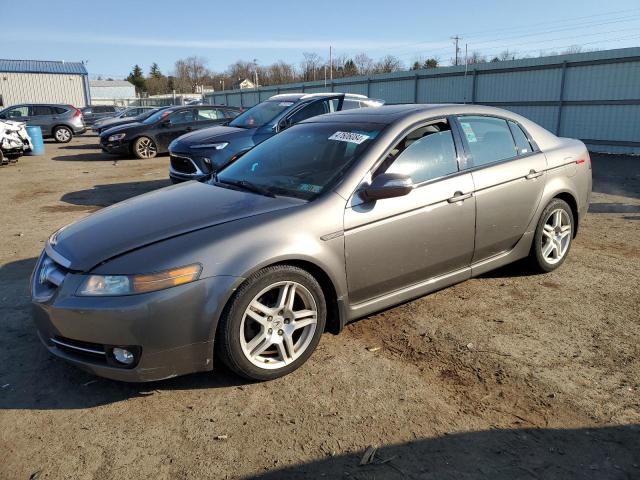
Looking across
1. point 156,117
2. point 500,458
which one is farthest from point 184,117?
point 500,458

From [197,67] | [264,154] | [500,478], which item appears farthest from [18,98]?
[197,67]

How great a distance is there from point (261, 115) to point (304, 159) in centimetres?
576

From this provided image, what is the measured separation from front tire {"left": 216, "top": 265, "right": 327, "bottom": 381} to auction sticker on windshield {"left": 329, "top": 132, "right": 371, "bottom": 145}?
3.86 ft

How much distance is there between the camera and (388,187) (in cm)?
333

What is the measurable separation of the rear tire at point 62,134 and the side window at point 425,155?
2269 cm

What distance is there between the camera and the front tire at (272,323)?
293 cm

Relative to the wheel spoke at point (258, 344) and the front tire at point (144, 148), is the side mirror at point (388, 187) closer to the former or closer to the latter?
the wheel spoke at point (258, 344)

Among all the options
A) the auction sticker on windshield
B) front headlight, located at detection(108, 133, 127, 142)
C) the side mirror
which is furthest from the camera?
front headlight, located at detection(108, 133, 127, 142)

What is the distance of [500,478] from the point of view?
2.31m

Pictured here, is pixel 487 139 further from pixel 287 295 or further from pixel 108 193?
pixel 108 193

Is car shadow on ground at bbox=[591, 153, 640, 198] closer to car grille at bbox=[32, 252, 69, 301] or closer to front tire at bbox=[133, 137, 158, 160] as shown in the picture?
car grille at bbox=[32, 252, 69, 301]

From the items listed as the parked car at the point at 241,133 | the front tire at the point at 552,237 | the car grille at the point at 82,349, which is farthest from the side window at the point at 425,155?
the parked car at the point at 241,133

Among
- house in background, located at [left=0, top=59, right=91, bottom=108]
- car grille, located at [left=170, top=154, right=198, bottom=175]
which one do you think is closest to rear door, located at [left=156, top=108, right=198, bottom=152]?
car grille, located at [left=170, top=154, right=198, bottom=175]

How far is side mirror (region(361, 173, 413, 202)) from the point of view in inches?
131
